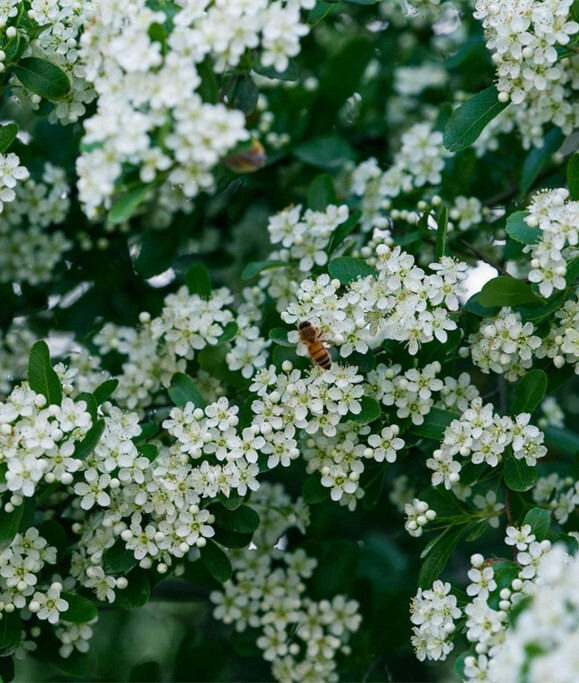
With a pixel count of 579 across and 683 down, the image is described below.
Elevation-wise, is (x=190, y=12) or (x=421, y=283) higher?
(x=190, y=12)

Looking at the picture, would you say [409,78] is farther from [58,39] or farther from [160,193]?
[58,39]

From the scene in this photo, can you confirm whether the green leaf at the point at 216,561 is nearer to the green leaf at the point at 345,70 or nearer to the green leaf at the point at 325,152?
the green leaf at the point at 325,152

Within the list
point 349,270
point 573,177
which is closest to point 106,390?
point 349,270

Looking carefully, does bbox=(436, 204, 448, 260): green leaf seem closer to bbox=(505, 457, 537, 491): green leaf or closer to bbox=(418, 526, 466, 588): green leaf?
bbox=(505, 457, 537, 491): green leaf

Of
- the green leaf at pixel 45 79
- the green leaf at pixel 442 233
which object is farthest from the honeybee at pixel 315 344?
the green leaf at pixel 45 79

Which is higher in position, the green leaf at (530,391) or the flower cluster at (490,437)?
the green leaf at (530,391)

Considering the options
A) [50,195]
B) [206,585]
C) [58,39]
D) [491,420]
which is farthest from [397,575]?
[58,39]
